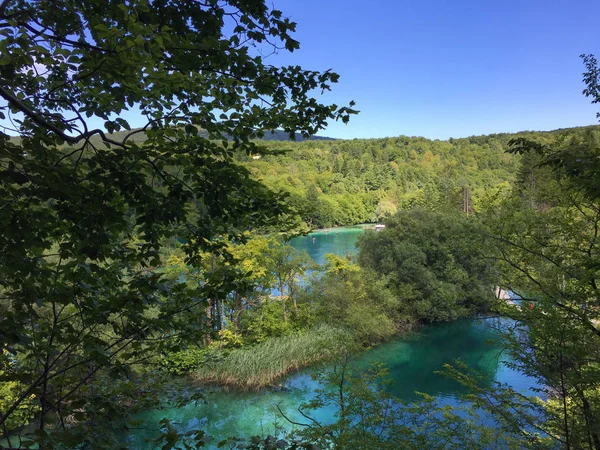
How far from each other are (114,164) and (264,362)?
1088cm

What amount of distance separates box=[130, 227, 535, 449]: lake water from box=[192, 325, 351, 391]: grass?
1.24ft

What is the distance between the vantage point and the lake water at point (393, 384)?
9094 millimetres

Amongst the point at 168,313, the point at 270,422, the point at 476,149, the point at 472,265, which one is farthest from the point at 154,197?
the point at 476,149

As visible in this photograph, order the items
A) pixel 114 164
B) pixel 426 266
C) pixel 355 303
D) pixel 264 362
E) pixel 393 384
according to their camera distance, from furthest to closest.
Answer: pixel 426 266 < pixel 355 303 < pixel 264 362 < pixel 393 384 < pixel 114 164

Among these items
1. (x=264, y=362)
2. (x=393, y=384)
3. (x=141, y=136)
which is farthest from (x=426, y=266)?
(x=141, y=136)

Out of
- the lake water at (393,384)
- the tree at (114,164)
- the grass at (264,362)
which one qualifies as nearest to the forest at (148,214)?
the tree at (114,164)

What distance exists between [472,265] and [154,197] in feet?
61.0

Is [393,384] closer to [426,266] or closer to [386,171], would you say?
[426,266]

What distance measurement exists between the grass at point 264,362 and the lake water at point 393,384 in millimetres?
378

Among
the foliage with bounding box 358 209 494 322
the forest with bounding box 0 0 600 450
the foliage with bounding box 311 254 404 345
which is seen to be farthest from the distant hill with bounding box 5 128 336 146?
the foliage with bounding box 358 209 494 322

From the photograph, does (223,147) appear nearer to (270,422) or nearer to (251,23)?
(251,23)

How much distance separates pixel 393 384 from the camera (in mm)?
7309

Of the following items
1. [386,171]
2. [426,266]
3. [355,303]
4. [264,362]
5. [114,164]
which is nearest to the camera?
[114,164]

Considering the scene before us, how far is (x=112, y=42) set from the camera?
4.46 ft
